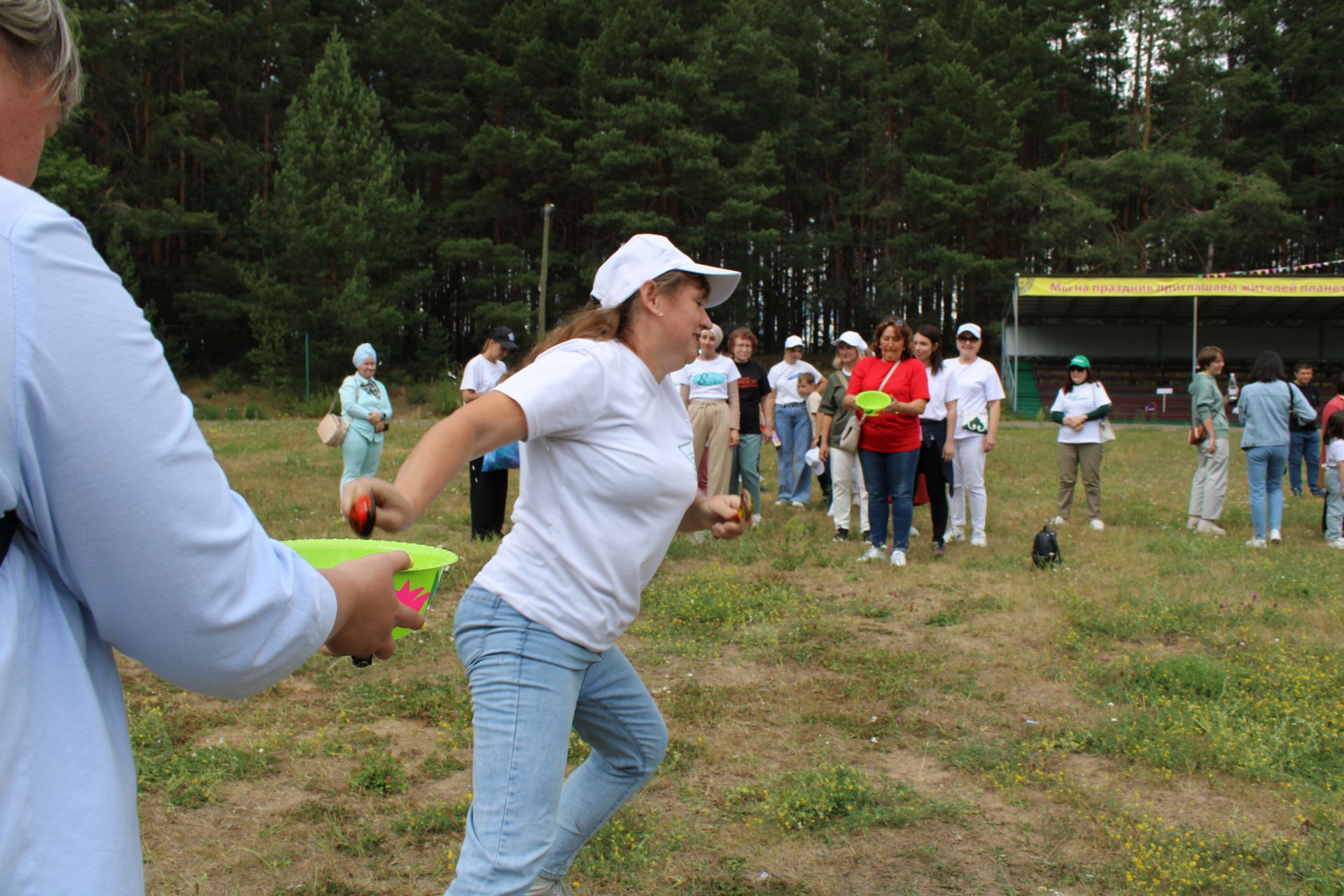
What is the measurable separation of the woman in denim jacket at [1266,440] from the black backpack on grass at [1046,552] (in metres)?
2.53

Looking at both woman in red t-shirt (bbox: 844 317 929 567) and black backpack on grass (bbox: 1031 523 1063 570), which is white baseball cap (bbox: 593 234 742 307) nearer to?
woman in red t-shirt (bbox: 844 317 929 567)

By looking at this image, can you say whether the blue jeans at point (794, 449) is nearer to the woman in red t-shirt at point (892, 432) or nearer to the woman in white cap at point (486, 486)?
the woman in red t-shirt at point (892, 432)

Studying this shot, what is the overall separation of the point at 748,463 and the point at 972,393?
7.70ft

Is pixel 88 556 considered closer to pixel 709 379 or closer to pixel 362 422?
pixel 709 379

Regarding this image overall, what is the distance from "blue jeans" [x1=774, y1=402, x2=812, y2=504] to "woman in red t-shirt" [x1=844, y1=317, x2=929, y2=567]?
3144 mm

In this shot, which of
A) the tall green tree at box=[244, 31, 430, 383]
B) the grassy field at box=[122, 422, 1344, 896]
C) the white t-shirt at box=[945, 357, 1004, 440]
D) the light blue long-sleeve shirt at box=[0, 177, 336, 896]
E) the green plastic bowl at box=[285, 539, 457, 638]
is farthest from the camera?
the tall green tree at box=[244, 31, 430, 383]

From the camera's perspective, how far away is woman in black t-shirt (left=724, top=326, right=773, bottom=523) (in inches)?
422

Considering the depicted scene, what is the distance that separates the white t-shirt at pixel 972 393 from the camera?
379 inches

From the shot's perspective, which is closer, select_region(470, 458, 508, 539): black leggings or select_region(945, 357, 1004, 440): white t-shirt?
select_region(470, 458, 508, 539): black leggings

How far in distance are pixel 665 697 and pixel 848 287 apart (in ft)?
147

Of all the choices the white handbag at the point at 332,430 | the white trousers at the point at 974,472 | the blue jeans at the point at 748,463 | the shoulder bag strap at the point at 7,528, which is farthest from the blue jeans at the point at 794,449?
the shoulder bag strap at the point at 7,528

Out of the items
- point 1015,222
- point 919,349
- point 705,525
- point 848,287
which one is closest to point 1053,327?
point 1015,222

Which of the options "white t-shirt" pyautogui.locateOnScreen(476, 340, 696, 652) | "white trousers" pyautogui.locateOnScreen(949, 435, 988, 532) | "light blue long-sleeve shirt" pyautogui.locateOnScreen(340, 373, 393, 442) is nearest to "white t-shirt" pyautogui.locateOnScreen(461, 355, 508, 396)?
"light blue long-sleeve shirt" pyautogui.locateOnScreen(340, 373, 393, 442)

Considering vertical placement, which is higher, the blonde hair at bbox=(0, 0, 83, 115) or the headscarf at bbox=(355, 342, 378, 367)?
the blonde hair at bbox=(0, 0, 83, 115)
